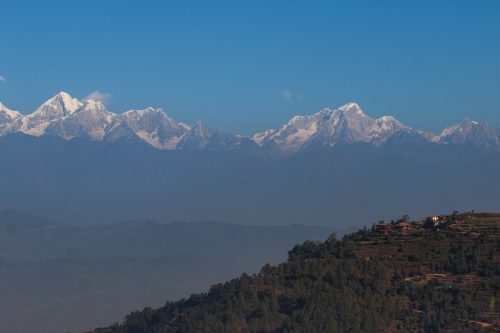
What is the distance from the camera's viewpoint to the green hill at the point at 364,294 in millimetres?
85938

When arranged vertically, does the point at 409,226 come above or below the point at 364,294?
above

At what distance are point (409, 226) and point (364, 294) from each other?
33.9 m

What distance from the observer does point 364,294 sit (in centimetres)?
9100

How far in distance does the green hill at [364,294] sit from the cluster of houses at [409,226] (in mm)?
5061

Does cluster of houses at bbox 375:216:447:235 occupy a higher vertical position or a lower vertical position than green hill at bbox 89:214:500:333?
higher

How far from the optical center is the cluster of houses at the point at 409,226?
120812mm

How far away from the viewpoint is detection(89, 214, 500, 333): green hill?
282ft

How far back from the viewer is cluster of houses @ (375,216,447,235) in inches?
4756

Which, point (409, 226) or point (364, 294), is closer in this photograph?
point (364, 294)

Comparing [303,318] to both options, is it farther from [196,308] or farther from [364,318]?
[196,308]

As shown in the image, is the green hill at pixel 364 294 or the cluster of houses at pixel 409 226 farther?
the cluster of houses at pixel 409 226

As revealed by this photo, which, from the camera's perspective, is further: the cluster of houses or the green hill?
the cluster of houses

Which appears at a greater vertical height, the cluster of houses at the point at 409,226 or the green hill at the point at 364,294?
the cluster of houses at the point at 409,226

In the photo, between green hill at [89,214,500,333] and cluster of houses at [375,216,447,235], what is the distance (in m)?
5.06
